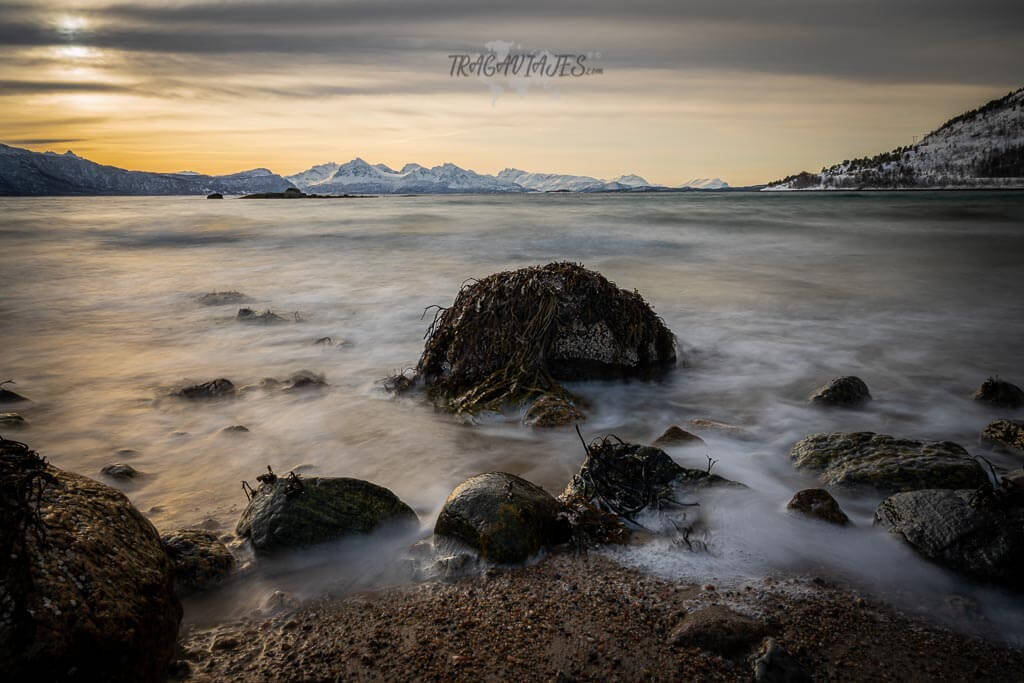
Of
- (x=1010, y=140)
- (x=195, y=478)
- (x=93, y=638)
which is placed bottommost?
(x=195, y=478)

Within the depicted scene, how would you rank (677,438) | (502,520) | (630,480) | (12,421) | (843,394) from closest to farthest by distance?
(502,520) → (630,480) → (677,438) → (12,421) → (843,394)

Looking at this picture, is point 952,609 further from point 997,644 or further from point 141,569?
point 141,569

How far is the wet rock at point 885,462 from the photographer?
3.06 metres

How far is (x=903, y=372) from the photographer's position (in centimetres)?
579

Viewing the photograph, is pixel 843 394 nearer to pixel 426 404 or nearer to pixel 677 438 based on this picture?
pixel 677 438

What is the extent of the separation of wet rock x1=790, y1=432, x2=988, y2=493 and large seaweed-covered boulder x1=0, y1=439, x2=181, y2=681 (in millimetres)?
3365

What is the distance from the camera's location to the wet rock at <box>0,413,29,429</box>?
433 centimetres

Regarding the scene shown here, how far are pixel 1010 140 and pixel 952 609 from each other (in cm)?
13609

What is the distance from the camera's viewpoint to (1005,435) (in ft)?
12.6

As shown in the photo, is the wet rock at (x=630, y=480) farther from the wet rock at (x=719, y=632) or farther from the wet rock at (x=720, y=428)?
the wet rock at (x=720, y=428)

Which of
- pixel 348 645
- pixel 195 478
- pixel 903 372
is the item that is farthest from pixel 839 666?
pixel 903 372

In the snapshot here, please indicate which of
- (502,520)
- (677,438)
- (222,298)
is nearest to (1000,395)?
(677,438)

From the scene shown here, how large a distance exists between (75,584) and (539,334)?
371 centimetres

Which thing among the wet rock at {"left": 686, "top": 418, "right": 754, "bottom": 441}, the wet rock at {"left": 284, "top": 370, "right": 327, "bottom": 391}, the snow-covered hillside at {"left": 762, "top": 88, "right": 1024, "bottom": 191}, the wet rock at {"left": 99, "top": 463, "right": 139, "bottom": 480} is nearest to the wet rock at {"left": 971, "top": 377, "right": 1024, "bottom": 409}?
the wet rock at {"left": 686, "top": 418, "right": 754, "bottom": 441}
